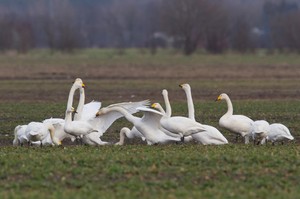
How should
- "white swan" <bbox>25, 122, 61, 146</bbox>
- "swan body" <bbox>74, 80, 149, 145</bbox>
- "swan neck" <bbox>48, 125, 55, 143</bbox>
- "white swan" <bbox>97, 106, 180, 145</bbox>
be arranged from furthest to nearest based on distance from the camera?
"swan body" <bbox>74, 80, 149, 145</bbox> → "white swan" <bbox>97, 106, 180, 145</bbox> → "swan neck" <bbox>48, 125, 55, 143</bbox> → "white swan" <bbox>25, 122, 61, 146</bbox>

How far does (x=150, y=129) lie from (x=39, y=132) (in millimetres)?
2094

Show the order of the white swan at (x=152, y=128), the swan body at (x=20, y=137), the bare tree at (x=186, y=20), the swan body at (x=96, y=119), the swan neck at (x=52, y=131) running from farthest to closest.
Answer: the bare tree at (x=186, y=20) < the swan body at (x=96, y=119) < the white swan at (x=152, y=128) < the swan body at (x=20, y=137) < the swan neck at (x=52, y=131)

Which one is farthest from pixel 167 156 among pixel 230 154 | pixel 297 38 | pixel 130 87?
pixel 297 38

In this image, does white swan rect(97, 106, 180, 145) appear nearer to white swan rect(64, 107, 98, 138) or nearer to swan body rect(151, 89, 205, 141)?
swan body rect(151, 89, 205, 141)

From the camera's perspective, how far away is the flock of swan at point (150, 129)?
17859mm

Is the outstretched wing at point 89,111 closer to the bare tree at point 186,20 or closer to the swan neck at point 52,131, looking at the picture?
the swan neck at point 52,131

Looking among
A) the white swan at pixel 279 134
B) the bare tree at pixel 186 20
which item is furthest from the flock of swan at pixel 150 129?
the bare tree at pixel 186 20

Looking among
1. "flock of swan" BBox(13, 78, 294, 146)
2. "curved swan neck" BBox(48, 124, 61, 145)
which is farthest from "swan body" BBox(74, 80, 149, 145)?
"curved swan neck" BBox(48, 124, 61, 145)

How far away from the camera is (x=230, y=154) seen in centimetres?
1520

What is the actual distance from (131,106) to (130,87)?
16.5m

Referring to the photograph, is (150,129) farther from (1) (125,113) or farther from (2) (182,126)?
(2) (182,126)

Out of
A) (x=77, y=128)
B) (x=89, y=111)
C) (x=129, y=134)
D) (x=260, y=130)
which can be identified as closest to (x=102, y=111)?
(x=129, y=134)

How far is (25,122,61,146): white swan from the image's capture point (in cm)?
1770

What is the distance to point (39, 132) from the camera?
697 inches
